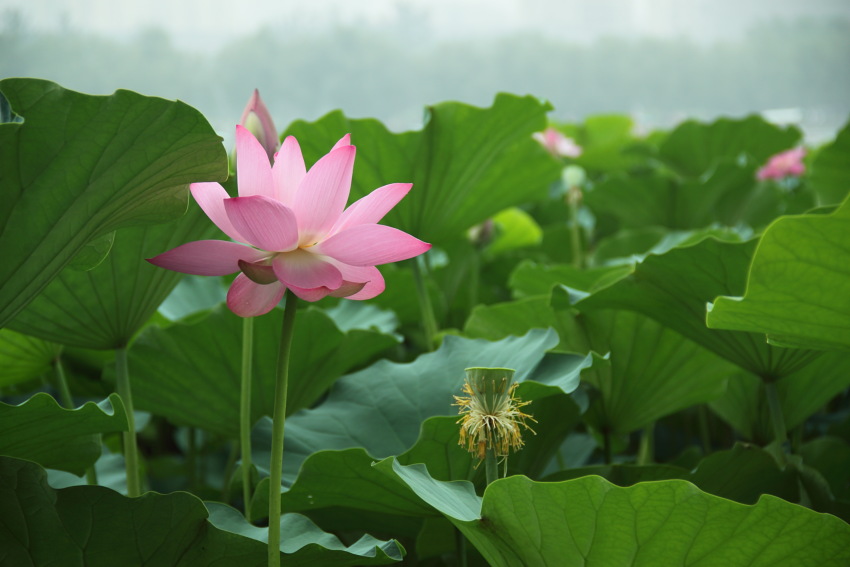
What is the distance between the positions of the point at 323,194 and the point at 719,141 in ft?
4.93

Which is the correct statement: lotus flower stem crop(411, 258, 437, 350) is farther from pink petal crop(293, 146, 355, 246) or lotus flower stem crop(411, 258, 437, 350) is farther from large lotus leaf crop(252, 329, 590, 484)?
pink petal crop(293, 146, 355, 246)

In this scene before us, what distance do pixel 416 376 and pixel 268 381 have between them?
0.16 m

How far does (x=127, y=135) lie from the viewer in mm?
415

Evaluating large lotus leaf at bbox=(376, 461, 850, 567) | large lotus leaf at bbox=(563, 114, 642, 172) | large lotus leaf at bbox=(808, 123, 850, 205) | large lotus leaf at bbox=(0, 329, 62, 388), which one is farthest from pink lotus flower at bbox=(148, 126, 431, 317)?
large lotus leaf at bbox=(563, 114, 642, 172)

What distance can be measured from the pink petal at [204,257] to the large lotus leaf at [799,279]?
27cm

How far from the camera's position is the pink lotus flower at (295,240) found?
39 cm

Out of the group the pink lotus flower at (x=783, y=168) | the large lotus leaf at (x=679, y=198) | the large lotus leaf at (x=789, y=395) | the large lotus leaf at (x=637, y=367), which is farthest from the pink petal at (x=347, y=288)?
the pink lotus flower at (x=783, y=168)

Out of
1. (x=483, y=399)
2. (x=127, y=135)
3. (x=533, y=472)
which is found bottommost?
(x=533, y=472)

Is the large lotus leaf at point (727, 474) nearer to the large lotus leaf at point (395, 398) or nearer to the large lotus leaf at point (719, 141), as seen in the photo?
the large lotus leaf at point (395, 398)

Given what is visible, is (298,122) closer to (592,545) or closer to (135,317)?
(135,317)

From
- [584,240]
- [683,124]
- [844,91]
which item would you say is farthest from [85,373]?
[844,91]

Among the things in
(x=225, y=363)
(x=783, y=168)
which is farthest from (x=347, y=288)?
(x=783, y=168)

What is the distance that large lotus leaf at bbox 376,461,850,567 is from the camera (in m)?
0.42

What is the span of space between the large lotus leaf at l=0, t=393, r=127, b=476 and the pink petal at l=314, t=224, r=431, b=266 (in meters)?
0.19
